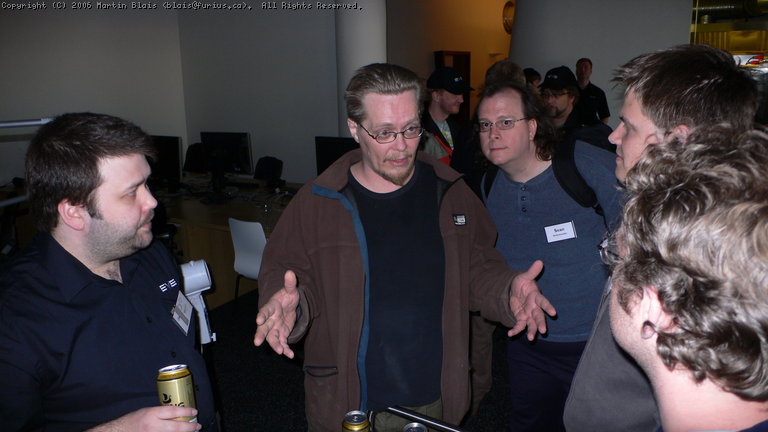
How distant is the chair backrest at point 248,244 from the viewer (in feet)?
12.1

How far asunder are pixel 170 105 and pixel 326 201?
619 cm

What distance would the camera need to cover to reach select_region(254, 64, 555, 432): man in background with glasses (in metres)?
1.63

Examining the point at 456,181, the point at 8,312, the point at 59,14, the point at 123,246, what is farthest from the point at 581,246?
the point at 59,14

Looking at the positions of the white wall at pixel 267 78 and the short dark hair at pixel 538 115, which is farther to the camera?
the white wall at pixel 267 78

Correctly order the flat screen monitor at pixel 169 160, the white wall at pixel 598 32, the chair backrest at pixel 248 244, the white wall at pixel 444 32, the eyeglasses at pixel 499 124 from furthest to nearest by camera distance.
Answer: the white wall at pixel 444 32 → the white wall at pixel 598 32 → the flat screen monitor at pixel 169 160 → the chair backrest at pixel 248 244 → the eyeglasses at pixel 499 124

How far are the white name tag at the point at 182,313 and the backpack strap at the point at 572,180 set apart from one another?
1326 millimetres

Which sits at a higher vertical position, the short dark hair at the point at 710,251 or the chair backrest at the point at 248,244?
the short dark hair at the point at 710,251

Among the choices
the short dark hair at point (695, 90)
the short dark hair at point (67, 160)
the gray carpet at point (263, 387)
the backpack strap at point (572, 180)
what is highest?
the short dark hair at point (695, 90)

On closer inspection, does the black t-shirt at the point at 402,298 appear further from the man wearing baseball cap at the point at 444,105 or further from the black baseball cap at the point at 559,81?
the black baseball cap at the point at 559,81

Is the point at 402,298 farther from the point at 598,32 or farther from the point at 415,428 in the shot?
the point at 598,32

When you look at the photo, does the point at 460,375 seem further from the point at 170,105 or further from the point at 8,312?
the point at 170,105

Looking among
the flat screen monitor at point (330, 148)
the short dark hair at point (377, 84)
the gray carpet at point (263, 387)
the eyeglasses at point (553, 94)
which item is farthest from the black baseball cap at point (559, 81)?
the short dark hair at point (377, 84)

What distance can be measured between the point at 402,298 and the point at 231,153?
3856mm

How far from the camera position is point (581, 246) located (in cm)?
185
